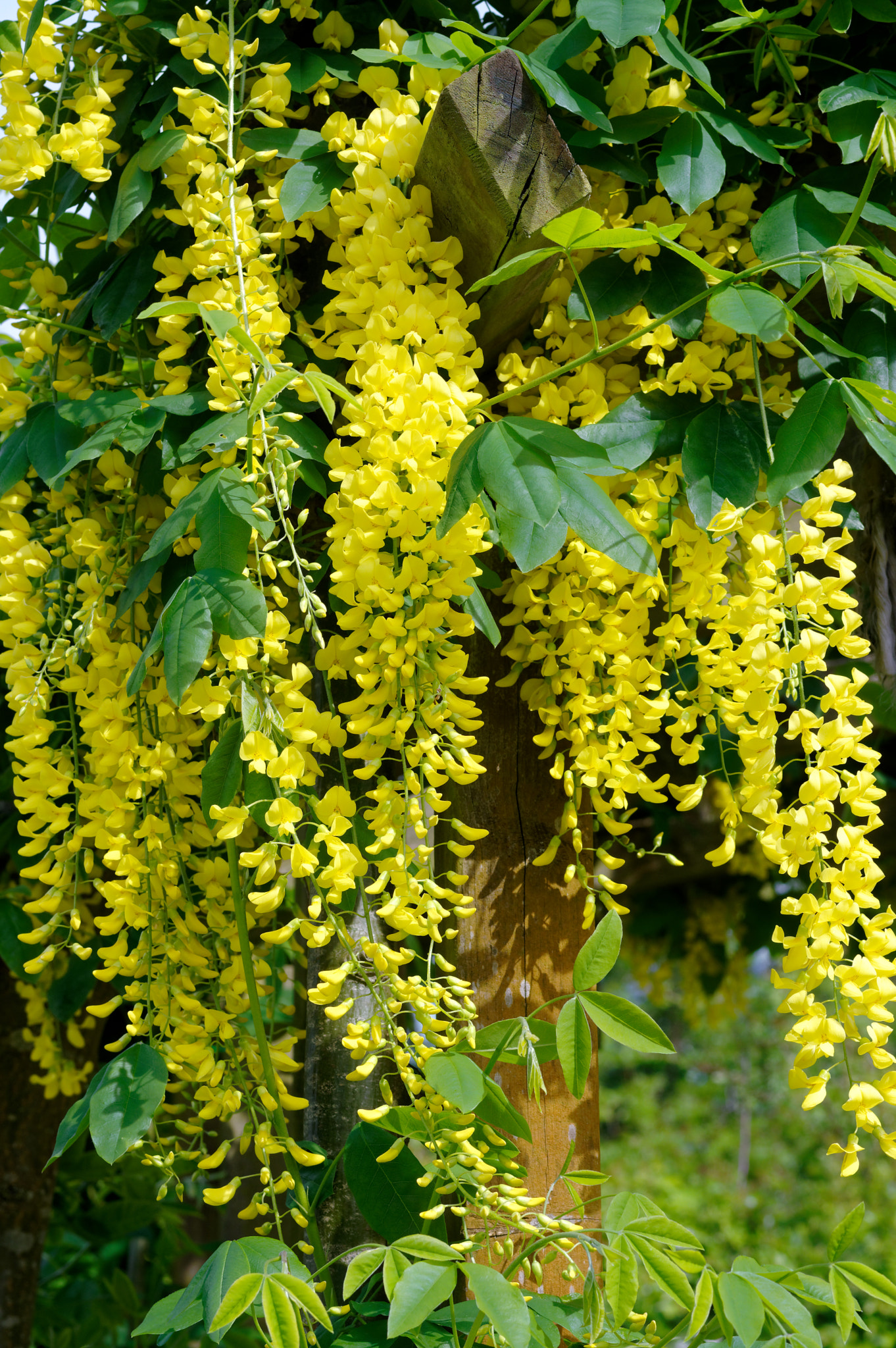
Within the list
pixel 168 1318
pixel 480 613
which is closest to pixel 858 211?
pixel 480 613

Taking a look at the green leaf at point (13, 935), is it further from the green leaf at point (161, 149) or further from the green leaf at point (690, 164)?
the green leaf at point (690, 164)

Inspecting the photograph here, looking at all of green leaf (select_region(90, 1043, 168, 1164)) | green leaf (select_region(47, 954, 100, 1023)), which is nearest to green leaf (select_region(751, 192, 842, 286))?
green leaf (select_region(90, 1043, 168, 1164))

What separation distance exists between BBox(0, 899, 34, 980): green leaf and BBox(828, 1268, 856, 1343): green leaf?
3.54ft

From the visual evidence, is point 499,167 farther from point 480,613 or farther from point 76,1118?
point 76,1118

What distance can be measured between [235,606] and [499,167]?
0.42 meters

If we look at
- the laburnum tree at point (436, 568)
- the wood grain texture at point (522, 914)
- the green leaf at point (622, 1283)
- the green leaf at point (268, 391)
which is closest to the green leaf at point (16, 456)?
the laburnum tree at point (436, 568)

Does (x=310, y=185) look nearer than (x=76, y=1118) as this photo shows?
No

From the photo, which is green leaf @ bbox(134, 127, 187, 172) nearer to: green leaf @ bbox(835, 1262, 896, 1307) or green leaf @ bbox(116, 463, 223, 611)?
green leaf @ bbox(116, 463, 223, 611)

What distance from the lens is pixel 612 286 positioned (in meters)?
1.01

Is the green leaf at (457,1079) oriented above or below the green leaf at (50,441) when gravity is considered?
below

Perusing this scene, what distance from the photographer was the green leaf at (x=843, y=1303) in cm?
80

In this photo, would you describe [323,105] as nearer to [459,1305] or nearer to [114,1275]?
[459,1305]

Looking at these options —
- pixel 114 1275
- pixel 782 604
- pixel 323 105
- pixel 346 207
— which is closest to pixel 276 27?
pixel 323 105

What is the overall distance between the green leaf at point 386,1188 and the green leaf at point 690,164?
0.88 metres
